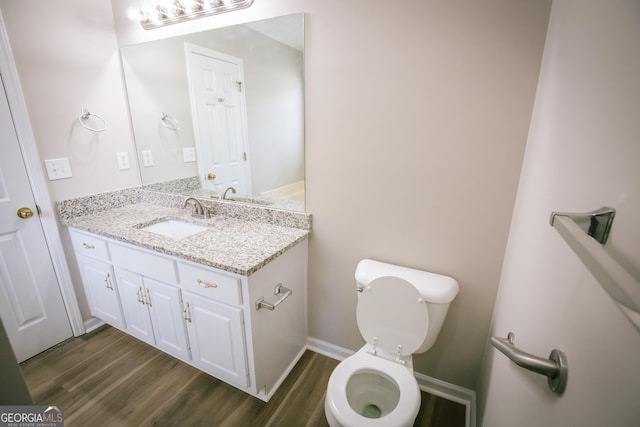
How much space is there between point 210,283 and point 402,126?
1.19 meters

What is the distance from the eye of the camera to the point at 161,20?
5.67 feet

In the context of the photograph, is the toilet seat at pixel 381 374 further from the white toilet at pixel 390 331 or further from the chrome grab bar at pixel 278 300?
the chrome grab bar at pixel 278 300

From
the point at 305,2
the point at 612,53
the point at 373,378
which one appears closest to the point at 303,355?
the point at 373,378

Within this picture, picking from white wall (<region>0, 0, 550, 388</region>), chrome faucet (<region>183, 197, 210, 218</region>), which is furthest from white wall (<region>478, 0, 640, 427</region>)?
chrome faucet (<region>183, 197, 210, 218</region>)

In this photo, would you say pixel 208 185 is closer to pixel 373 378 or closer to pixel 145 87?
pixel 145 87

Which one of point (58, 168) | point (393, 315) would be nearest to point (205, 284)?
point (393, 315)

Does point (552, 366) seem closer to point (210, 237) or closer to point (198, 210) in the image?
point (210, 237)

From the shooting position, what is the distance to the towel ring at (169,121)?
6.63ft

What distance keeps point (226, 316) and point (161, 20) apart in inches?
72.5

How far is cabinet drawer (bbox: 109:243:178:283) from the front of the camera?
1.46 metres

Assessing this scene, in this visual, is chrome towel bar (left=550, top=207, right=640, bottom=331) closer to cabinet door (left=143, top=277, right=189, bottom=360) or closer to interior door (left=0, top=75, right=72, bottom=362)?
cabinet door (left=143, top=277, right=189, bottom=360)

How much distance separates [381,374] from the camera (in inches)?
48.5

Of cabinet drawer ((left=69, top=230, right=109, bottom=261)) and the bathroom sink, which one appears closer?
cabinet drawer ((left=69, top=230, right=109, bottom=261))

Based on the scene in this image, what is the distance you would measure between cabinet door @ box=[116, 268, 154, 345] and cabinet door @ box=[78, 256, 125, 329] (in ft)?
0.21
